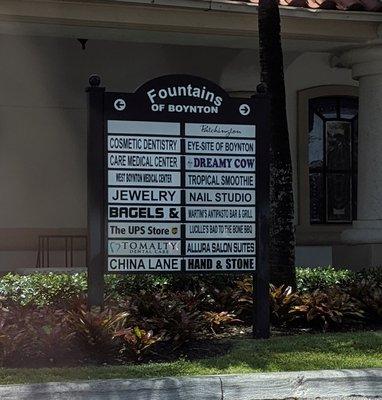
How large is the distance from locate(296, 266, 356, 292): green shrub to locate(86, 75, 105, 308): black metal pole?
295 cm

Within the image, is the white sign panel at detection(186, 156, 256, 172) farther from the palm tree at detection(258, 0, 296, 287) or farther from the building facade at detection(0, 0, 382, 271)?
the building facade at detection(0, 0, 382, 271)

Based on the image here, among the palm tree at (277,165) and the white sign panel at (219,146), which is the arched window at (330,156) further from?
the white sign panel at (219,146)

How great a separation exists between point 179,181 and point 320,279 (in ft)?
10.1

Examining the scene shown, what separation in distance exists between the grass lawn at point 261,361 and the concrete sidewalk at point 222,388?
199 mm

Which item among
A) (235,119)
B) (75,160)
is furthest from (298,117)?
(235,119)

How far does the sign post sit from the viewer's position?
6934 millimetres

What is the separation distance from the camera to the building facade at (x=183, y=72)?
10.4 m

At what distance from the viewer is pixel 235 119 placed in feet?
23.8

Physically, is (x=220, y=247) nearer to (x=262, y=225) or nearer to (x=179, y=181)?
(x=262, y=225)

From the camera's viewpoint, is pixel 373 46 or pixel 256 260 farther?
pixel 373 46

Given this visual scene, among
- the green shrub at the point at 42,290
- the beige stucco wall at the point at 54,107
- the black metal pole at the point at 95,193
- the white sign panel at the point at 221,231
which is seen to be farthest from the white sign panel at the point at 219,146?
the beige stucco wall at the point at 54,107

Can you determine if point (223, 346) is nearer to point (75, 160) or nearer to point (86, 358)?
point (86, 358)

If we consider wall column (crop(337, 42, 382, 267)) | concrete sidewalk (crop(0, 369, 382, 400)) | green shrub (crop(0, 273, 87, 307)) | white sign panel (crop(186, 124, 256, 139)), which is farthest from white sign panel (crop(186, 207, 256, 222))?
wall column (crop(337, 42, 382, 267))

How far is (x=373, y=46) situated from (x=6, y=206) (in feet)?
A: 21.6
